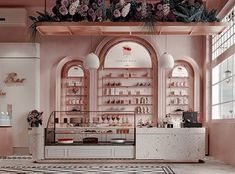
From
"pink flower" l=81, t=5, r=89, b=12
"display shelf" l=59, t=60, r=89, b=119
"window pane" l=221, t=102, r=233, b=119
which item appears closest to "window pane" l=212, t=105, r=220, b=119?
"window pane" l=221, t=102, r=233, b=119

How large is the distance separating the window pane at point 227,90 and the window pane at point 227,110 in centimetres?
13

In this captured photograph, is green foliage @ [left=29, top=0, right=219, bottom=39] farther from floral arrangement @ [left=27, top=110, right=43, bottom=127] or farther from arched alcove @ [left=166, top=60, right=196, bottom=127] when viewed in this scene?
arched alcove @ [left=166, top=60, right=196, bottom=127]

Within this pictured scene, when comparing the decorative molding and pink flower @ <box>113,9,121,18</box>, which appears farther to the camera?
the decorative molding

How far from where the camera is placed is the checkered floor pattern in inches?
337

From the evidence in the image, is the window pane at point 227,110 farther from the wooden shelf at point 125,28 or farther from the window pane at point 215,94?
the wooden shelf at point 125,28

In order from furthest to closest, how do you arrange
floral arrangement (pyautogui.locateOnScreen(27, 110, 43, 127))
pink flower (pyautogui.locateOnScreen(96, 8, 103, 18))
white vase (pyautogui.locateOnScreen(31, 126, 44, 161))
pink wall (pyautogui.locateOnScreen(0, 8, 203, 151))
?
pink wall (pyautogui.locateOnScreen(0, 8, 203, 151)) → floral arrangement (pyautogui.locateOnScreen(27, 110, 43, 127)) → white vase (pyautogui.locateOnScreen(31, 126, 44, 161)) → pink flower (pyautogui.locateOnScreen(96, 8, 103, 18))

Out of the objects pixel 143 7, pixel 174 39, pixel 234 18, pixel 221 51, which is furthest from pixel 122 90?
pixel 143 7

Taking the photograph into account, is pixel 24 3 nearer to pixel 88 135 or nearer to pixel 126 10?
pixel 88 135

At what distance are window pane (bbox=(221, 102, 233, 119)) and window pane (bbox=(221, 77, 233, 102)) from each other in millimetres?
129

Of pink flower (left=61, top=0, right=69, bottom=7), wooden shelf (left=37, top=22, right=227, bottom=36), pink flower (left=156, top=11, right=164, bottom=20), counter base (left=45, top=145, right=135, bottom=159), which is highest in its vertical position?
pink flower (left=61, top=0, right=69, bottom=7)

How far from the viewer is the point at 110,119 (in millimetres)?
13664

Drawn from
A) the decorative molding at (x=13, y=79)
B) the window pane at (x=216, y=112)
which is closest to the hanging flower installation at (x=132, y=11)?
the window pane at (x=216, y=112)

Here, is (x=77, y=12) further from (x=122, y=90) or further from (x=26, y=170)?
(x=122, y=90)

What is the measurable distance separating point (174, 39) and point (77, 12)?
545cm
